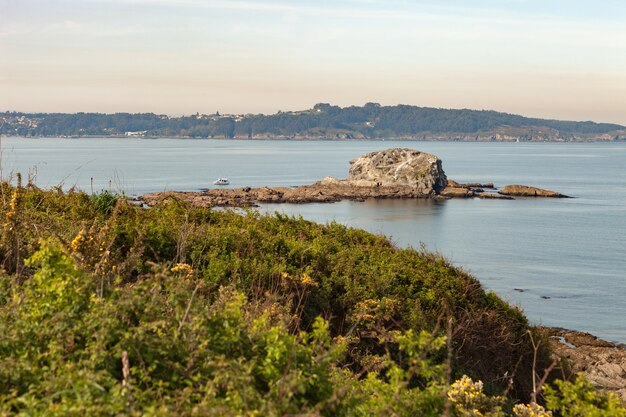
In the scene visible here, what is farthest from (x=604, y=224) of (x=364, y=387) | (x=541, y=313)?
(x=364, y=387)

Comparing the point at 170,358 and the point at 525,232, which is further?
the point at 525,232

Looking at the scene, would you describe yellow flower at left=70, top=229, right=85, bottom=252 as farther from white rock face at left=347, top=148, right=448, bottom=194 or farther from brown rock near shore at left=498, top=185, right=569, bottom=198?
brown rock near shore at left=498, top=185, right=569, bottom=198

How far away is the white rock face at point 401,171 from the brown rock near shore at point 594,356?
202 ft

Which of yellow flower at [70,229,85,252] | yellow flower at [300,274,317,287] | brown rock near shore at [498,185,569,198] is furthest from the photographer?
brown rock near shore at [498,185,569,198]

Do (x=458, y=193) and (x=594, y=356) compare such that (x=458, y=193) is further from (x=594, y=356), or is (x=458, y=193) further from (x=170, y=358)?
(x=170, y=358)

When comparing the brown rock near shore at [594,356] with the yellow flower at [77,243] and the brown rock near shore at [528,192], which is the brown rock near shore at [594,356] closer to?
the yellow flower at [77,243]

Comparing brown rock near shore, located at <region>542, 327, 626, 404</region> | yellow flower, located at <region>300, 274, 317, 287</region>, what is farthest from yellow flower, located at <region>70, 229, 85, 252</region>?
brown rock near shore, located at <region>542, 327, 626, 404</region>

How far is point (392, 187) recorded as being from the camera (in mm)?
93875

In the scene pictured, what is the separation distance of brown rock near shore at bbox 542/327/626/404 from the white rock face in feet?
202

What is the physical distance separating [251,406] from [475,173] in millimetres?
130605

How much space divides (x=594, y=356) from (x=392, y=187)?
219ft

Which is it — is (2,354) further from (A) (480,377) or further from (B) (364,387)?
(A) (480,377)

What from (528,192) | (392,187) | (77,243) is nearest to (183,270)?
(77,243)

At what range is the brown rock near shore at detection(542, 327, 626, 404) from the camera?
2408 cm
